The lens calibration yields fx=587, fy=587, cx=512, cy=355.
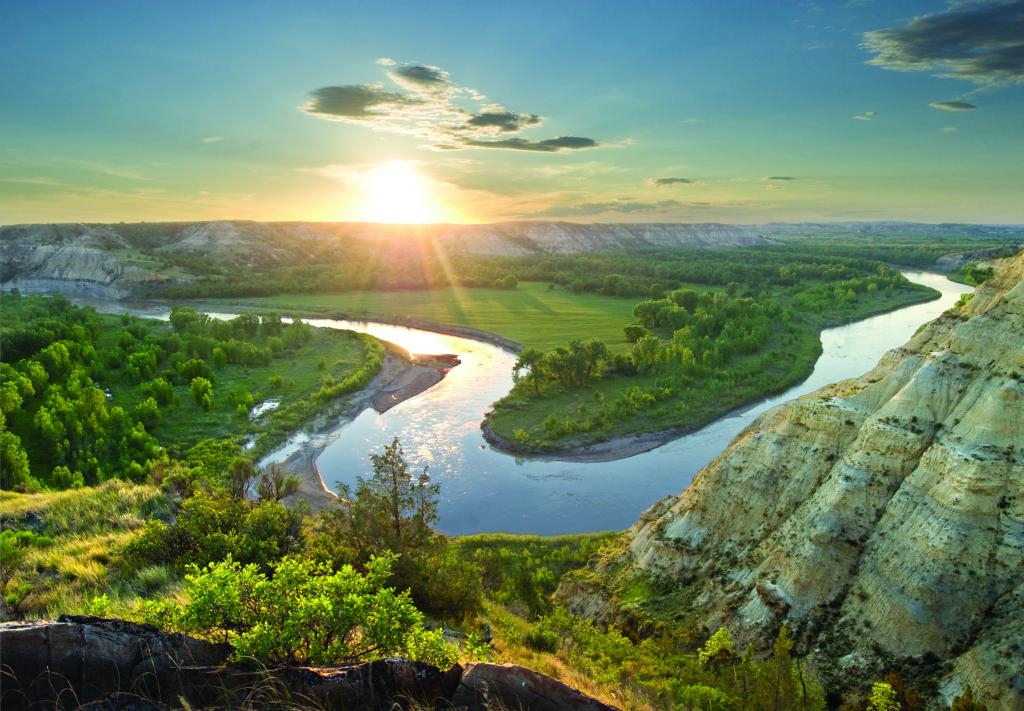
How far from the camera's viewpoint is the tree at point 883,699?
1338 centimetres

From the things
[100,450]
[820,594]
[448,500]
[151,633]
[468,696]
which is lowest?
[448,500]

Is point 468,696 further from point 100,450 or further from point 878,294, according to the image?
point 878,294

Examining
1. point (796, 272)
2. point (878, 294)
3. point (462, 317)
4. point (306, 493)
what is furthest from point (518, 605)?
point (796, 272)

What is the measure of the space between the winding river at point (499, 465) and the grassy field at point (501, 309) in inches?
926

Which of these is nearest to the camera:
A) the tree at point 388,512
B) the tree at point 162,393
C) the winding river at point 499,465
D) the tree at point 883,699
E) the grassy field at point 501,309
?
the tree at point 883,699

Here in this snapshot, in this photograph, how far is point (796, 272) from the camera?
495ft

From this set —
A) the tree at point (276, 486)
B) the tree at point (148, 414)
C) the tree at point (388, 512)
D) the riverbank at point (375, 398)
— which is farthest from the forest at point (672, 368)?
the tree at point (148, 414)

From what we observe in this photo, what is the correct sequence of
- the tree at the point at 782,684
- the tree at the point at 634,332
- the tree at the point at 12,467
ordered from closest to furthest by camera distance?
the tree at the point at 782,684, the tree at the point at 12,467, the tree at the point at 634,332

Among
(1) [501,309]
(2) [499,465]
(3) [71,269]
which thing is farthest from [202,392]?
(3) [71,269]

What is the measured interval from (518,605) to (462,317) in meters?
84.5

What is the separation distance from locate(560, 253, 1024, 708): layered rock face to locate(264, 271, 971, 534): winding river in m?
16.4

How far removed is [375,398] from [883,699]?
55.0 metres

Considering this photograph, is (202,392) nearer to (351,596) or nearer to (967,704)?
(351,596)

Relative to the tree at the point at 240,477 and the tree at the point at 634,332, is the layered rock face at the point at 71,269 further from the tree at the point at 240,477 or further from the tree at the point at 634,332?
the tree at the point at 240,477
